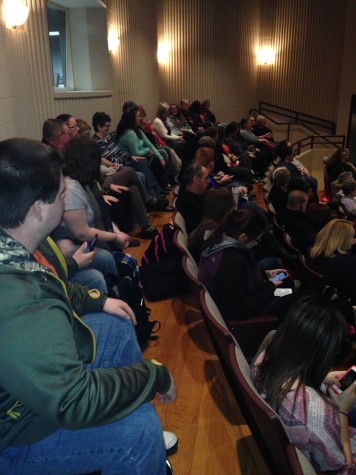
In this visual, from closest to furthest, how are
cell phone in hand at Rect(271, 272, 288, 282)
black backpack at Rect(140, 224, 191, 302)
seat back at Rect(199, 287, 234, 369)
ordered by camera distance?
seat back at Rect(199, 287, 234, 369)
cell phone in hand at Rect(271, 272, 288, 282)
black backpack at Rect(140, 224, 191, 302)

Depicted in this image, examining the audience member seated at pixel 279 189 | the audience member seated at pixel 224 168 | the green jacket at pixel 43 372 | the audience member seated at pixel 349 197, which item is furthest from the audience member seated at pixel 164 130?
the green jacket at pixel 43 372

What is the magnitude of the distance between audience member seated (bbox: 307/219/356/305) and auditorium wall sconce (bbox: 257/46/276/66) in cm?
997

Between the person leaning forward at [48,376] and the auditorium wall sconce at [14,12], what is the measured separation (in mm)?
2815

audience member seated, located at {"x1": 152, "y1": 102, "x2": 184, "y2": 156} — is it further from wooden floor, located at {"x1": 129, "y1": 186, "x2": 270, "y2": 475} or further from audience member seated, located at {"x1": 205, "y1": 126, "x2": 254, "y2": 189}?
wooden floor, located at {"x1": 129, "y1": 186, "x2": 270, "y2": 475}

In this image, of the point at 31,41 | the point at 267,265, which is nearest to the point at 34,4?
the point at 31,41

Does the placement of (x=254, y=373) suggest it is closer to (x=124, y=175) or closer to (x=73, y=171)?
(x=73, y=171)

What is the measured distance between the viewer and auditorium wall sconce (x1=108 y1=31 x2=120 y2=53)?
633 cm

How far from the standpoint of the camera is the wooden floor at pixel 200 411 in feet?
5.84

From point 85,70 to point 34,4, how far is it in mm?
2160

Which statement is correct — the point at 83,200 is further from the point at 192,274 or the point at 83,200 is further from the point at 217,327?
the point at 217,327

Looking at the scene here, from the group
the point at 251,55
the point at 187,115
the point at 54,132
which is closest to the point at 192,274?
the point at 54,132

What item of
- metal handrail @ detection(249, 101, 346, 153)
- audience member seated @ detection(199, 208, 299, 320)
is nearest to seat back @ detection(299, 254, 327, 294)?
audience member seated @ detection(199, 208, 299, 320)

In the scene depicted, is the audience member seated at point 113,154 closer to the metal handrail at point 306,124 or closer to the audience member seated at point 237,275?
the audience member seated at point 237,275

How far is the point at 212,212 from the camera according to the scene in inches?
107
